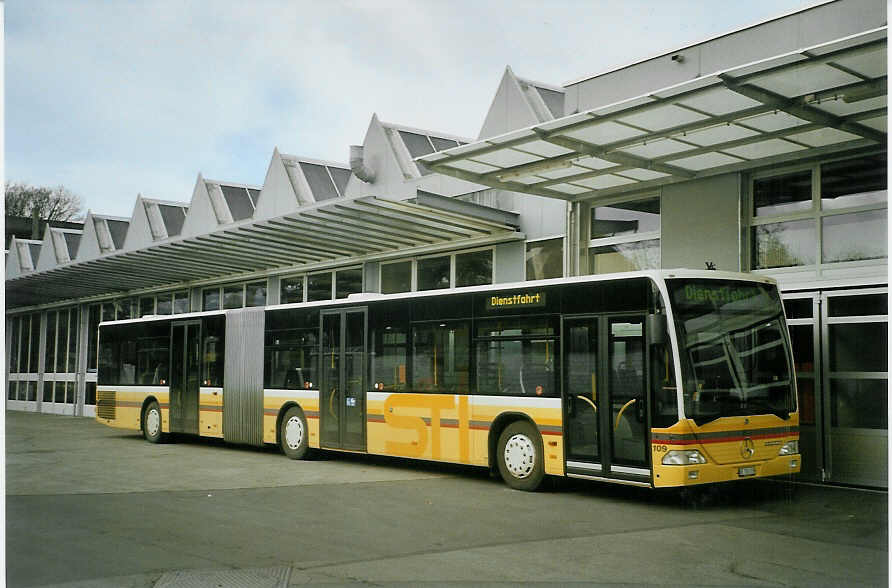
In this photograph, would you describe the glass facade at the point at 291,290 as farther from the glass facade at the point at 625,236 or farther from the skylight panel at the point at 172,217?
the glass facade at the point at 625,236

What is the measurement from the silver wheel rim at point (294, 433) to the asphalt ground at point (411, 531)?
2.02 metres

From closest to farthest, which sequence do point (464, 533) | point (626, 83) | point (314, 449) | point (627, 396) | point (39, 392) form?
point (464, 533) → point (627, 396) → point (626, 83) → point (314, 449) → point (39, 392)

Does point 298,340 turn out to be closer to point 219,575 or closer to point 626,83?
point 626,83

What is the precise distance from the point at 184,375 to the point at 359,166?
591 centimetres

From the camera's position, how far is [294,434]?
1709cm

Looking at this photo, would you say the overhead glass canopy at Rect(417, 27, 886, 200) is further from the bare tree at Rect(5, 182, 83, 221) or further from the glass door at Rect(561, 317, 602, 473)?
the bare tree at Rect(5, 182, 83, 221)

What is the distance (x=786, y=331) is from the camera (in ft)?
38.3

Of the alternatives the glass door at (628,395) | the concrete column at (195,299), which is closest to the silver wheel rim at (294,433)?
the glass door at (628,395)

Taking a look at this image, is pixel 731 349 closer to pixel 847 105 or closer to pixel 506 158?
pixel 847 105

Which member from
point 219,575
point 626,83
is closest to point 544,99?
point 626,83

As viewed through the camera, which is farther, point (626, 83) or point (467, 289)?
point (626, 83)

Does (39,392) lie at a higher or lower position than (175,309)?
lower

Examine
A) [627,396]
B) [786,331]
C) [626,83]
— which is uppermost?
[626,83]

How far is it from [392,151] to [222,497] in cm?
1090
